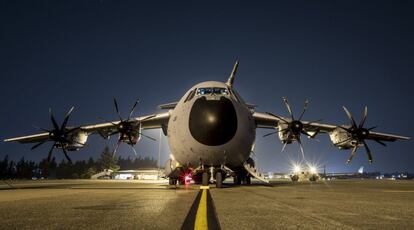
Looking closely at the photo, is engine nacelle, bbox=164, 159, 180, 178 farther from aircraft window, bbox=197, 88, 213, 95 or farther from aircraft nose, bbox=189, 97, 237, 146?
aircraft nose, bbox=189, 97, 237, 146

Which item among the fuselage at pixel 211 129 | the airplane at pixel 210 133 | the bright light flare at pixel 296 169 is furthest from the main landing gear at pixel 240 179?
the bright light flare at pixel 296 169

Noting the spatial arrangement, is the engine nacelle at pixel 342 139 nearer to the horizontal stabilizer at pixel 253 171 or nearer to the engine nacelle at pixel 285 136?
the engine nacelle at pixel 285 136

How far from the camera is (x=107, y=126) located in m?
20.6

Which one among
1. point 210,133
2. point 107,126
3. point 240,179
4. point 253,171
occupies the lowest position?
point 240,179

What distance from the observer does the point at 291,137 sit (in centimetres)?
1930

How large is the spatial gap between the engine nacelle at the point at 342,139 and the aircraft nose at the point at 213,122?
1063cm

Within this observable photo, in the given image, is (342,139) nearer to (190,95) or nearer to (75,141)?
(190,95)

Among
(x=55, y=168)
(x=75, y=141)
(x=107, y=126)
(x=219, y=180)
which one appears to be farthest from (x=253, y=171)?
(x=55, y=168)

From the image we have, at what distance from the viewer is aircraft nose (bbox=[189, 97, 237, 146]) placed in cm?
1247

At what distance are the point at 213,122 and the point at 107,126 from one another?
33.9 ft

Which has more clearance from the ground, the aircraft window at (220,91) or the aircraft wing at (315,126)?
the aircraft window at (220,91)

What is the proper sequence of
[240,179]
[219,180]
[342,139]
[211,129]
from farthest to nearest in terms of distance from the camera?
1. [342,139]
2. [240,179]
3. [219,180]
4. [211,129]

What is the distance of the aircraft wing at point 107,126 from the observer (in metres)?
19.6

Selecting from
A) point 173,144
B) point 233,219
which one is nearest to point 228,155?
point 173,144
